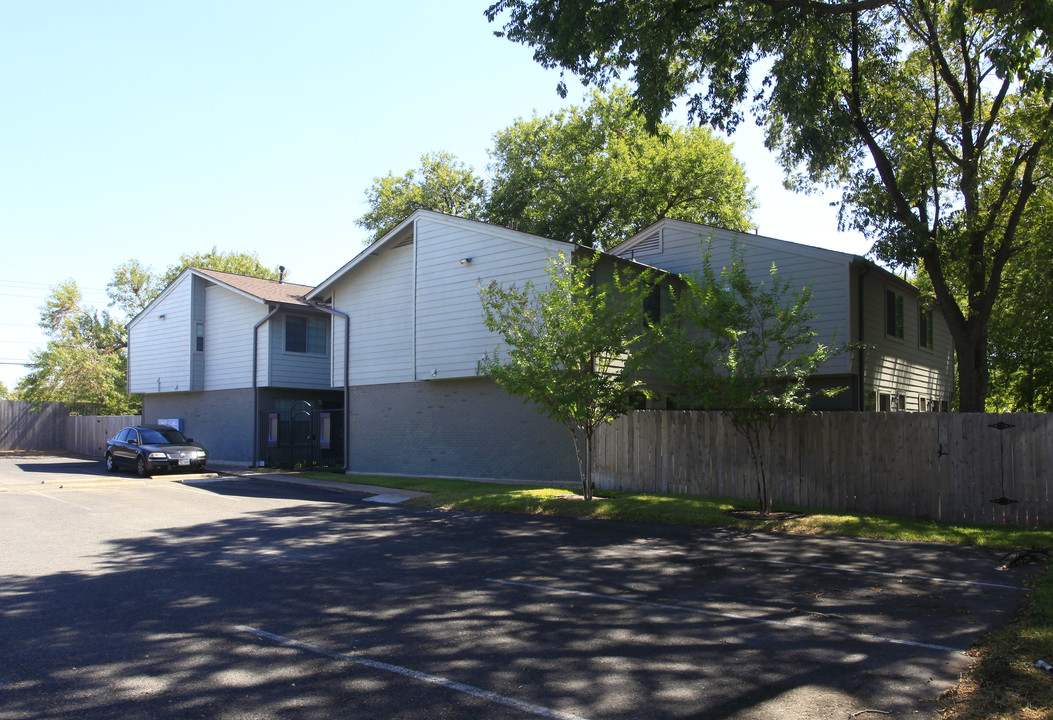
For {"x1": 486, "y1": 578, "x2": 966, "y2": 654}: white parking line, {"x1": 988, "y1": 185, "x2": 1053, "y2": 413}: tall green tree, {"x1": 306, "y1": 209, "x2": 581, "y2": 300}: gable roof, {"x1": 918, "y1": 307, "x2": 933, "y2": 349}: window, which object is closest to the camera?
{"x1": 486, "y1": 578, "x2": 966, "y2": 654}: white parking line

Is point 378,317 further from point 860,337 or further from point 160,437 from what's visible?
point 860,337

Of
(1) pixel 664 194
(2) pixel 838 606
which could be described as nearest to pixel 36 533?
(2) pixel 838 606

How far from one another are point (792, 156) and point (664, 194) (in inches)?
695

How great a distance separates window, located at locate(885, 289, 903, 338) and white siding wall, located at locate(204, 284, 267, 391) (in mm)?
20982

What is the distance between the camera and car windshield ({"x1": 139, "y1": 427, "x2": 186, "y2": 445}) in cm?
2362

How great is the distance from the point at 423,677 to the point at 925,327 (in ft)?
82.9

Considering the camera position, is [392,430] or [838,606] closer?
[838,606]

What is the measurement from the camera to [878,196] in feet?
56.2

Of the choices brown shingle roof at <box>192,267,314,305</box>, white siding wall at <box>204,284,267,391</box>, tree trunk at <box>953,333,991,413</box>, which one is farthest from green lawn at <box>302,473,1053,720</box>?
brown shingle roof at <box>192,267,314,305</box>

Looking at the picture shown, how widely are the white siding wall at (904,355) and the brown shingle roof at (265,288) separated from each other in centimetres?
1799

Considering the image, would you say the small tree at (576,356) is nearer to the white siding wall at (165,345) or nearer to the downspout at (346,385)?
the downspout at (346,385)

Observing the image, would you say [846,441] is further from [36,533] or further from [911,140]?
[36,533]

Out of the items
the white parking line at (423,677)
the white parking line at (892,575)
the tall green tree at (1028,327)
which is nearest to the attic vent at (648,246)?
the tall green tree at (1028,327)

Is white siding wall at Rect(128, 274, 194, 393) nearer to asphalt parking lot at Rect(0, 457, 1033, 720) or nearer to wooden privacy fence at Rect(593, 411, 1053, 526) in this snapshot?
asphalt parking lot at Rect(0, 457, 1033, 720)
